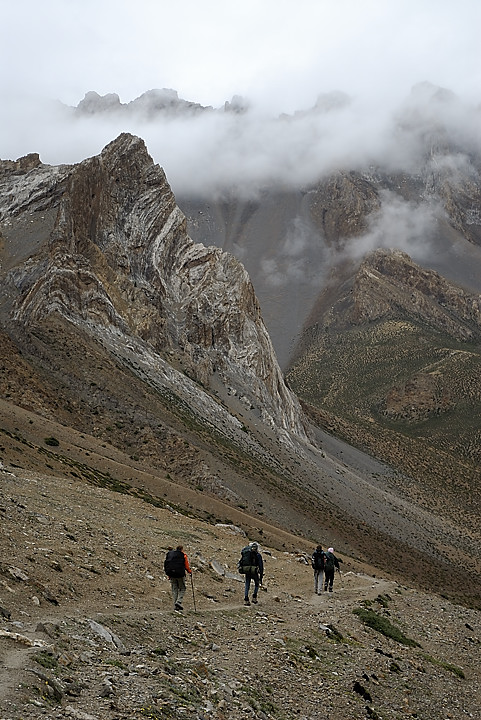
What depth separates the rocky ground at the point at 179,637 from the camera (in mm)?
8070

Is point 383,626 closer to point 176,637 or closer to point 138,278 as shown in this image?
point 176,637

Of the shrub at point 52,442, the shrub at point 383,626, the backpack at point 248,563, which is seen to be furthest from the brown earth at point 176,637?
the shrub at point 52,442

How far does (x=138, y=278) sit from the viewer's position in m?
71.4

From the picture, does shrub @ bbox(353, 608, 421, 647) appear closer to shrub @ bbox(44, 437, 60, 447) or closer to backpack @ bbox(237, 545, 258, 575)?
backpack @ bbox(237, 545, 258, 575)

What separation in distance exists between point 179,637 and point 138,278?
205ft

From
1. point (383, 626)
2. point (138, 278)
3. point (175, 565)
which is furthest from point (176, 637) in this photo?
point (138, 278)

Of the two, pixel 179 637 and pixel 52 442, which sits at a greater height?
pixel 52 442

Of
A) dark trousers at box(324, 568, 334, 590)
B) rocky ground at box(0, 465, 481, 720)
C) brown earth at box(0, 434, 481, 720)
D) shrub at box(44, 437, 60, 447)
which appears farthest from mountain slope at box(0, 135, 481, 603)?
dark trousers at box(324, 568, 334, 590)

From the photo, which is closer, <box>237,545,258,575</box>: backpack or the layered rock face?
<box>237,545,258,575</box>: backpack

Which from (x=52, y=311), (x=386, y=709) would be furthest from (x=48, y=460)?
(x=52, y=311)

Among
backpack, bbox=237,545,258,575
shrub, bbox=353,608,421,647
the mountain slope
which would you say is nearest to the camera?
backpack, bbox=237,545,258,575

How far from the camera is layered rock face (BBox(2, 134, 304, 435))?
189 feet

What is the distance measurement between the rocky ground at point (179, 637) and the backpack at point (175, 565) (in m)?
0.74

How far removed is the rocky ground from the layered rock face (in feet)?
118
